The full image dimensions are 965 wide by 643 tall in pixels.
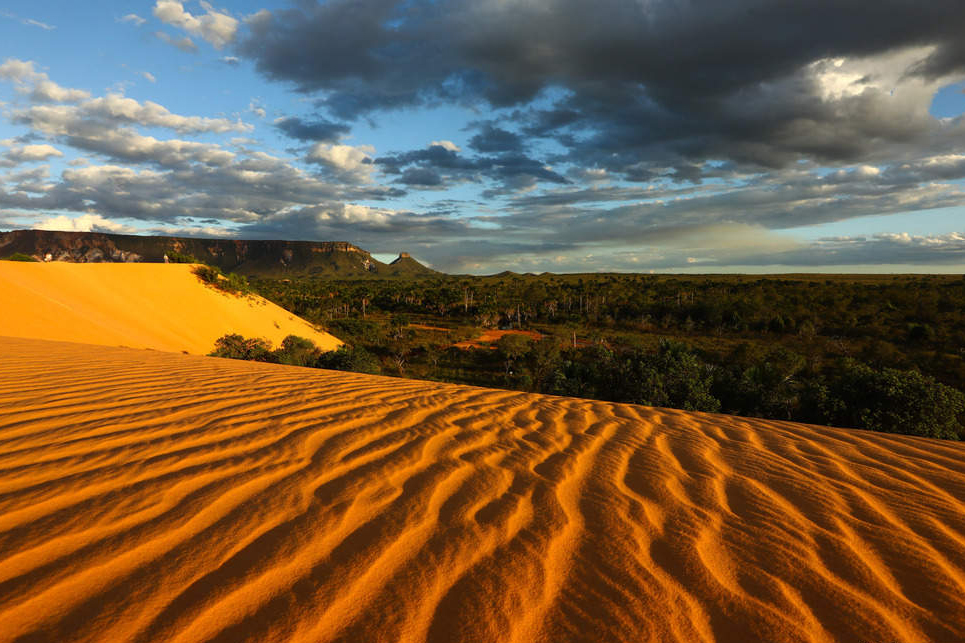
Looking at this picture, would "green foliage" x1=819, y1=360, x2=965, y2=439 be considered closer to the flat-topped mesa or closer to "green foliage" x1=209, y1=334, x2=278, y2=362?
"green foliage" x1=209, y1=334, x2=278, y2=362

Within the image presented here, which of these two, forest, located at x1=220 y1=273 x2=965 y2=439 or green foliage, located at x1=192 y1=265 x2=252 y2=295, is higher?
green foliage, located at x1=192 y1=265 x2=252 y2=295

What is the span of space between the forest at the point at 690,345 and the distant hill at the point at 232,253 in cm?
8318

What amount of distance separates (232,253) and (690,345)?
156m

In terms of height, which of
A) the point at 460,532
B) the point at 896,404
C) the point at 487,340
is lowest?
the point at 487,340

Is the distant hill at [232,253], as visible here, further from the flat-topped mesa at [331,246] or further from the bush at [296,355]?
the bush at [296,355]

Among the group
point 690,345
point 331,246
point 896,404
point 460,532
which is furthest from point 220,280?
point 331,246

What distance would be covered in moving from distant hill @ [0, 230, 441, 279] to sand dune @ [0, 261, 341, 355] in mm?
105795

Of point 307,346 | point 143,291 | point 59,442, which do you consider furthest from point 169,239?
point 59,442

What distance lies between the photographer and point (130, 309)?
67.7ft

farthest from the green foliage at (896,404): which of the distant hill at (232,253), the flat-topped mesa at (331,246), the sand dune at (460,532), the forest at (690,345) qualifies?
the flat-topped mesa at (331,246)

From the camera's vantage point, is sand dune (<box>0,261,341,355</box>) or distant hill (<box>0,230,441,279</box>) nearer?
sand dune (<box>0,261,341,355</box>)

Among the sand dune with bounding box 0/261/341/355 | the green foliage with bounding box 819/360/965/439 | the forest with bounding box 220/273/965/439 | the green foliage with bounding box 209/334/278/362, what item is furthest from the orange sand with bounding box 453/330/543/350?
the green foliage with bounding box 819/360/965/439

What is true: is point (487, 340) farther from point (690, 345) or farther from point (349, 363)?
point (349, 363)

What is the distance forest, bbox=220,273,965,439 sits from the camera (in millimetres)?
11219
